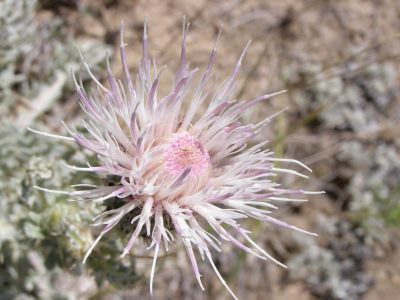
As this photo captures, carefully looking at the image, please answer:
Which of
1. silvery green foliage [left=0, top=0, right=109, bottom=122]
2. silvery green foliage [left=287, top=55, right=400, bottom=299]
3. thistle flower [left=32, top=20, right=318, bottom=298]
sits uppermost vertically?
thistle flower [left=32, top=20, right=318, bottom=298]

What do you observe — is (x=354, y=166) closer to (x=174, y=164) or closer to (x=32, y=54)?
(x=32, y=54)

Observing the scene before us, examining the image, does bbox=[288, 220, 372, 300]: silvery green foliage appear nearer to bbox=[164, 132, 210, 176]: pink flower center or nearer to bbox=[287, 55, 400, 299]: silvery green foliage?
bbox=[287, 55, 400, 299]: silvery green foliage

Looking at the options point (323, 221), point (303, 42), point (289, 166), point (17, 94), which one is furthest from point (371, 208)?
point (17, 94)

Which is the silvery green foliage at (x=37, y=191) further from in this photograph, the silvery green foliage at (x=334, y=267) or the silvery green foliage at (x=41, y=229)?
the silvery green foliage at (x=334, y=267)

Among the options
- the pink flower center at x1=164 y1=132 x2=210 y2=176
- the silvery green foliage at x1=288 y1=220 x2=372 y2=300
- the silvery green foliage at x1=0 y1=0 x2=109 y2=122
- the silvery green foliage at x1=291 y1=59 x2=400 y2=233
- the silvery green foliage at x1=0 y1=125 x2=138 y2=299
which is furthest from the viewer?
the silvery green foliage at x1=291 y1=59 x2=400 y2=233

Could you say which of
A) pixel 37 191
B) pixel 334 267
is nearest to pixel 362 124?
pixel 334 267

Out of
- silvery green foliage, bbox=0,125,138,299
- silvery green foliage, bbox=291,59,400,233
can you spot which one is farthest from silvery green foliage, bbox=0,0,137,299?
silvery green foliage, bbox=291,59,400,233

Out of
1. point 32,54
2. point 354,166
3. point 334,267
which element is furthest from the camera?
point 354,166
